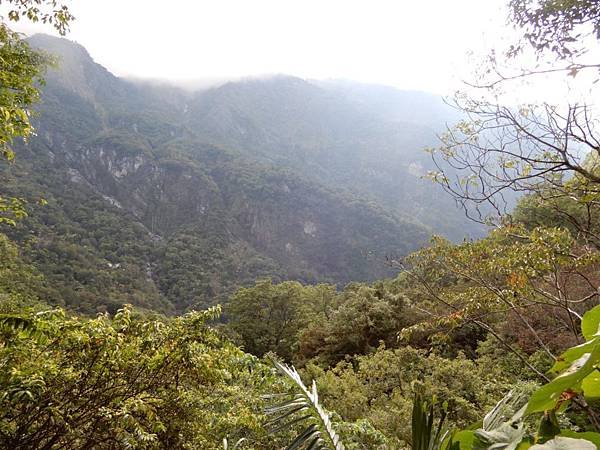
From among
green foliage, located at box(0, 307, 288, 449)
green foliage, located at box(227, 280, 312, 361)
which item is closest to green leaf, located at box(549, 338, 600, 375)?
green foliage, located at box(0, 307, 288, 449)

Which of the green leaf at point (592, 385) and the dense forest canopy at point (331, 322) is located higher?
the green leaf at point (592, 385)

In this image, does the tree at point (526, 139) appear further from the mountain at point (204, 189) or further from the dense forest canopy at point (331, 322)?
the mountain at point (204, 189)

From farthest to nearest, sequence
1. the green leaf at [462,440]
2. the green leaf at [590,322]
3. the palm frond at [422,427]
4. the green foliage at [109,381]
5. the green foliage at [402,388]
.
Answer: the green foliage at [402,388] < the green foliage at [109,381] < the palm frond at [422,427] < the green leaf at [462,440] < the green leaf at [590,322]

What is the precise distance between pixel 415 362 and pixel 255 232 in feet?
367

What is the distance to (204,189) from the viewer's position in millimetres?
124250

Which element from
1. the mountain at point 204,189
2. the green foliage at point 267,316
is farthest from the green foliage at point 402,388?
the mountain at point 204,189

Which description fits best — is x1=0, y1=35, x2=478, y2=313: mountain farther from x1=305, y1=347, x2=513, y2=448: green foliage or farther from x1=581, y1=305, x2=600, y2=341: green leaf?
x1=581, y1=305, x2=600, y2=341: green leaf

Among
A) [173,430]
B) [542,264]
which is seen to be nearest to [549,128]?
[542,264]

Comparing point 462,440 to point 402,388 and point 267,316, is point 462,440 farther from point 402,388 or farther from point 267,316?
point 267,316

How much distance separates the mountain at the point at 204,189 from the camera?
247 ft

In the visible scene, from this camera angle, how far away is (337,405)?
327 inches

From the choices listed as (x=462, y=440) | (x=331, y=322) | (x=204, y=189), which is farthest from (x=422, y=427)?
(x=204, y=189)

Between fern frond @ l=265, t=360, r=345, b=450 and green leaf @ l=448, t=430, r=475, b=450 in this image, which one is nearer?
green leaf @ l=448, t=430, r=475, b=450

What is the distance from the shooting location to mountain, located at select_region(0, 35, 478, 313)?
247 feet
